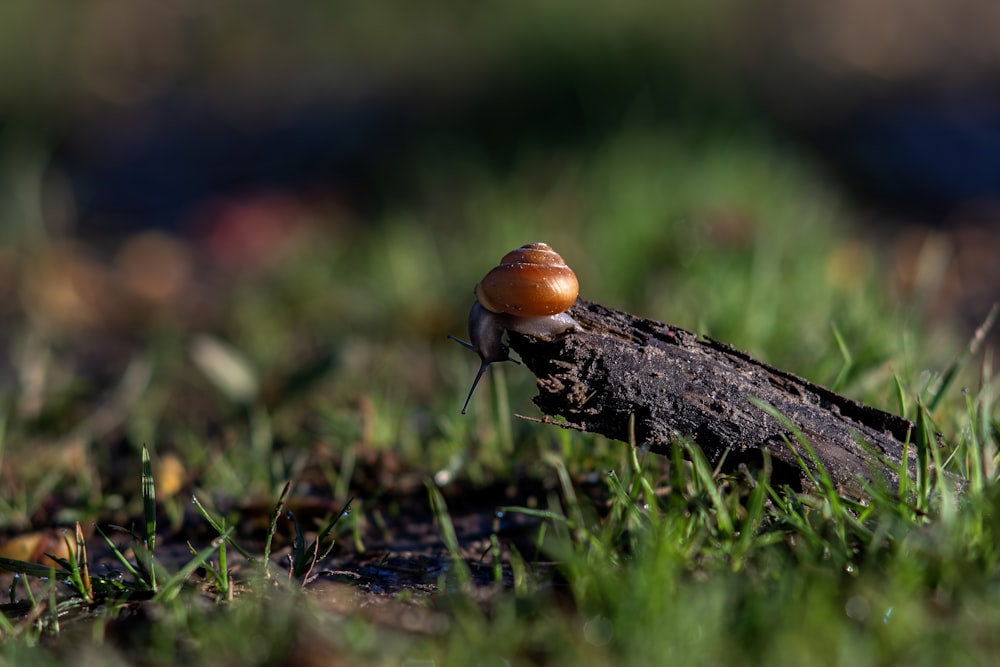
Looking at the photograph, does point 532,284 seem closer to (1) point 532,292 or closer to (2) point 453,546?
(1) point 532,292

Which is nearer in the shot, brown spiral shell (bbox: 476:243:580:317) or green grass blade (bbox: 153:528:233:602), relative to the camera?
green grass blade (bbox: 153:528:233:602)

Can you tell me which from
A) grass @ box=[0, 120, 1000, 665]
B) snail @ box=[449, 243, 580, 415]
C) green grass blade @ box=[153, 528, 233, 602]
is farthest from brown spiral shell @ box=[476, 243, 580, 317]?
green grass blade @ box=[153, 528, 233, 602]

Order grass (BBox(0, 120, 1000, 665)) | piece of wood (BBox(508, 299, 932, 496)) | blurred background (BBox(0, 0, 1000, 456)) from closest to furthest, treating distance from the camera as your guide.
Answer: grass (BBox(0, 120, 1000, 665))
piece of wood (BBox(508, 299, 932, 496))
blurred background (BBox(0, 0, 1000, 456))

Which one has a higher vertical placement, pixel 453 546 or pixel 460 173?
pixel 460 173

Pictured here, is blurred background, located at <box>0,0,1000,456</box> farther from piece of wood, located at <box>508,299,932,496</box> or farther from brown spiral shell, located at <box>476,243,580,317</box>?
brown spiral shell, located at <box>476,243,580,317</box>

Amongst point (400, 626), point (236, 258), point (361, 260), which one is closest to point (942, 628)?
point (400, 626)

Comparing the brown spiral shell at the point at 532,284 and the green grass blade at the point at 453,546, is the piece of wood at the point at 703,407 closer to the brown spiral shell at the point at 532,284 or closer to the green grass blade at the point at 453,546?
the brown spiral shell at the point at 532,284

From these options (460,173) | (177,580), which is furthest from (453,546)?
(460,173)
